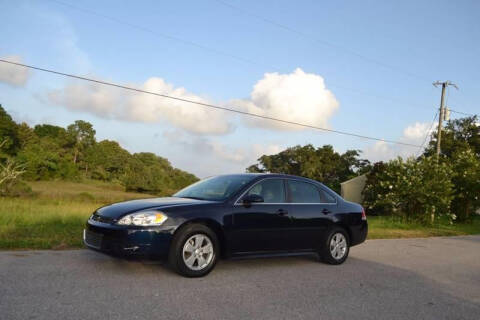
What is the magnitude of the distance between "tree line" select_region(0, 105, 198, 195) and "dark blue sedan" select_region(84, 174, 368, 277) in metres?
44.2

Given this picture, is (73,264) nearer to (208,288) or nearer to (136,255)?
(136,255)

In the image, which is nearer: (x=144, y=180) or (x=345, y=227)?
(x=345, y=227)

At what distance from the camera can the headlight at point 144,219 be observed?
6146mm

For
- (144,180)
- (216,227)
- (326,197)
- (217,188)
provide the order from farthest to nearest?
1. (144,180)
2. (326,197)
3. (217,188)
4. (216,227)

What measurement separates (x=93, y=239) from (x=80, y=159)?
237 feet

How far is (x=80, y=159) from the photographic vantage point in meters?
74.4

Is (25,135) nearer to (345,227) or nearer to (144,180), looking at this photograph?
(144,180)

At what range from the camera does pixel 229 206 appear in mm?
6875

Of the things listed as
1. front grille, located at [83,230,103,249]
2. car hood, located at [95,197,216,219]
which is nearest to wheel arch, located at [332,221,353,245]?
car hood, located at [95,197,216,219]

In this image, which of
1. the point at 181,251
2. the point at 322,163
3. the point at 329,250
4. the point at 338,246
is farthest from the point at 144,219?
the point at 322,163

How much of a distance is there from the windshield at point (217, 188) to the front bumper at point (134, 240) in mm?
1225

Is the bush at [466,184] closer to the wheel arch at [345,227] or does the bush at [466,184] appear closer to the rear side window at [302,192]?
the wheel arch at [345,227]

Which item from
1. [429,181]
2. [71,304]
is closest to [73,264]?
[71,304]

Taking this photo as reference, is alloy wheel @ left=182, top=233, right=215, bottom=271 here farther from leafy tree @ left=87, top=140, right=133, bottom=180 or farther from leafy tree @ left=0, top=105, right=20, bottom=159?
leafy tree @ left=87, top=140, right=133, bottom=180
